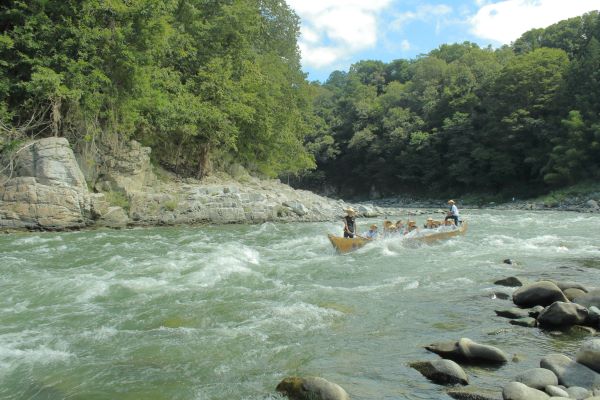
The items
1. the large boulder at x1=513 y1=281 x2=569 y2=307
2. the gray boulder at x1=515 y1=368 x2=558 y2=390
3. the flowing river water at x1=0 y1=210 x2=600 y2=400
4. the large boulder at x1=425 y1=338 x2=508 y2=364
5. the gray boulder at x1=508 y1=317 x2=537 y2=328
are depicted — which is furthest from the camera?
the large boulder at x1=513 y1=281 x2=569 y2=307

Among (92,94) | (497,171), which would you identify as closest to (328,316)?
(92,94)

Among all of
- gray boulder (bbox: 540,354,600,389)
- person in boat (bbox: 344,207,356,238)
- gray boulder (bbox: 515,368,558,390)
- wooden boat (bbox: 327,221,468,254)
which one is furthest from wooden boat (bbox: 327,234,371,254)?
gray boulder (bbox: 515,368,558,390)

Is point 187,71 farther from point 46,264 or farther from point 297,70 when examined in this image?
point 46,264

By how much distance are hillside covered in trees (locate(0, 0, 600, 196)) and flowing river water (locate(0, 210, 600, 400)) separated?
7.65 m

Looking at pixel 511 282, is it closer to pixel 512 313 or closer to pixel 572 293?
pixel 572 293

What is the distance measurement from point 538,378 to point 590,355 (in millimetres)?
694

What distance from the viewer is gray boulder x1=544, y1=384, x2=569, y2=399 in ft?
13.6

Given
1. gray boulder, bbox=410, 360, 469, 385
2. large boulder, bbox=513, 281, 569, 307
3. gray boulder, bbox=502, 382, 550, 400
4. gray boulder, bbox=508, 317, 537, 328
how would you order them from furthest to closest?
large boulder, bbox=513, 281, 569, 307 → gray boulder, bbox=508, 317, 537, 328 → gray boulder, bbox=410, 360, 469, 385 → gray boulder, bbox=502, 382, 550, 400

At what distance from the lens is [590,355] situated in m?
4.70

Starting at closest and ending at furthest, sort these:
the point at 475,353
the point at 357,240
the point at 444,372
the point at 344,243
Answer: the point at 444,372, the point at 475,353, the point at 344,243, the point at 357,240

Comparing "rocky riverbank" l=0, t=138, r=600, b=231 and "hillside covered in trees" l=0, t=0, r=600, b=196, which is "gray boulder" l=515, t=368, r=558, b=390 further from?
"hillside covered in trees" l=0, t=0, r=600, b=196

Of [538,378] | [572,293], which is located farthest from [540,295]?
[538,378]

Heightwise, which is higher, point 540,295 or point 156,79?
point 156,79

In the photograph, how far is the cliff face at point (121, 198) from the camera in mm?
15914
